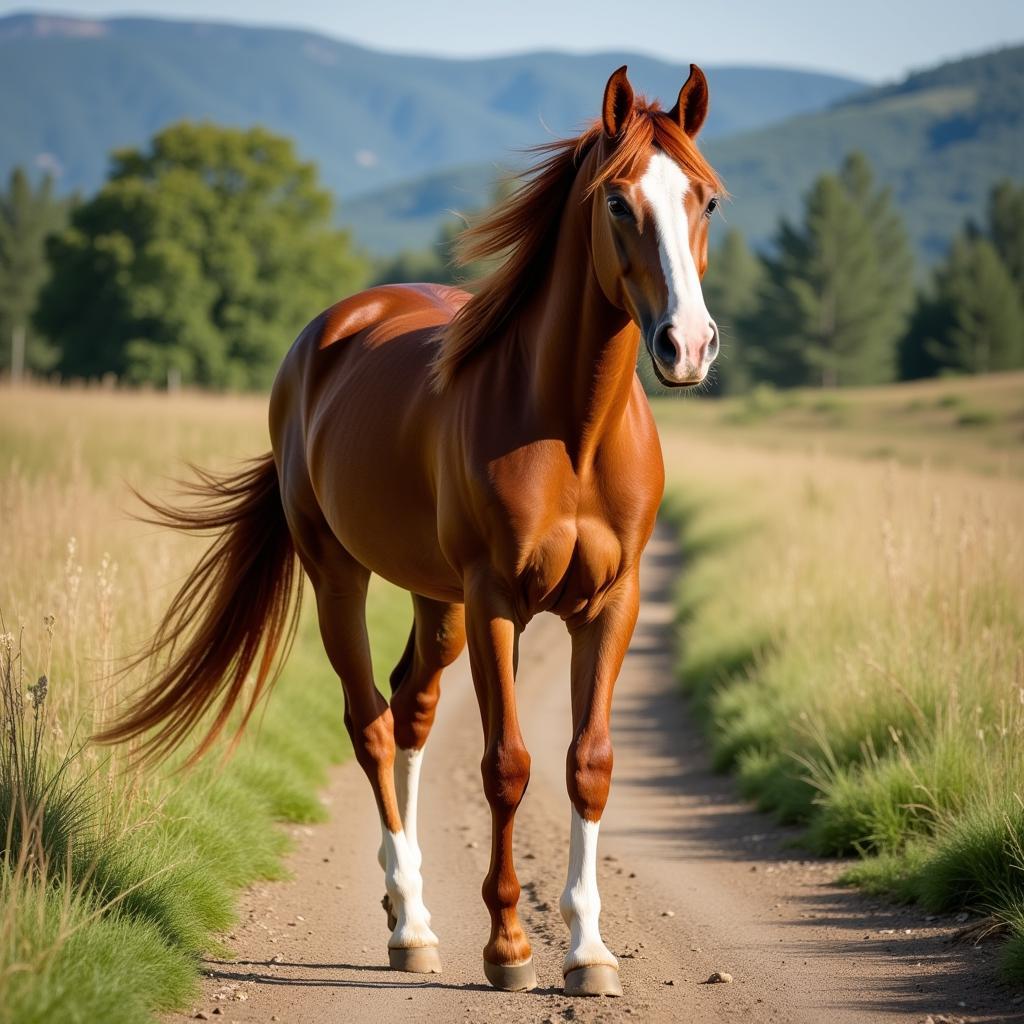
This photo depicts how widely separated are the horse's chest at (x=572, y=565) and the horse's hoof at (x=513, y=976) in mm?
1110

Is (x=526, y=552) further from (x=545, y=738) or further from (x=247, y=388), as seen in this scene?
(x=247, y=388)

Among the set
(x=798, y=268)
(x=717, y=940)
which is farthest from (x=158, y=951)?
(x=798, y=268)

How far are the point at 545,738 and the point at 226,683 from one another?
316 cm

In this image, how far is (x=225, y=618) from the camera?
5.53 metres

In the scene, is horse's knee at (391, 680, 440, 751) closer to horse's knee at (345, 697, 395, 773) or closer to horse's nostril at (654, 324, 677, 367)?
horse's knee at (345, 697, 395, 773)

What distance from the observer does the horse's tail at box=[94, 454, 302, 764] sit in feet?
17.0

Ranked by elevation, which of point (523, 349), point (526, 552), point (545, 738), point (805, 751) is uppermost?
point (523, 349)

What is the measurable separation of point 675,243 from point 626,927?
258 centimetres

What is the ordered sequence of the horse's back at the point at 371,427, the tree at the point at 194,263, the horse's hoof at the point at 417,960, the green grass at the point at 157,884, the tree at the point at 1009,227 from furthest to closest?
the tree at the point at 1009,227, the tree at the point at 194,263, the horse's back at the point at 371,427, the horse's hoof at the point at 417,960, the green grass at the point at 157,884

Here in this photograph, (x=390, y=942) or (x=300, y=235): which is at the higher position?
(x=300, y=235)

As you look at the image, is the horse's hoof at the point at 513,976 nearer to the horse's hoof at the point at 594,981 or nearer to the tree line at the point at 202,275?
the horse's hoof at the point at 594,981

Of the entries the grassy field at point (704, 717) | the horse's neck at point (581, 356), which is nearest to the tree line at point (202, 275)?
the grassy field at point (704, 717)

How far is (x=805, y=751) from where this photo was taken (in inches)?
260

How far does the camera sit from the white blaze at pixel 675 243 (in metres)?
3.27
